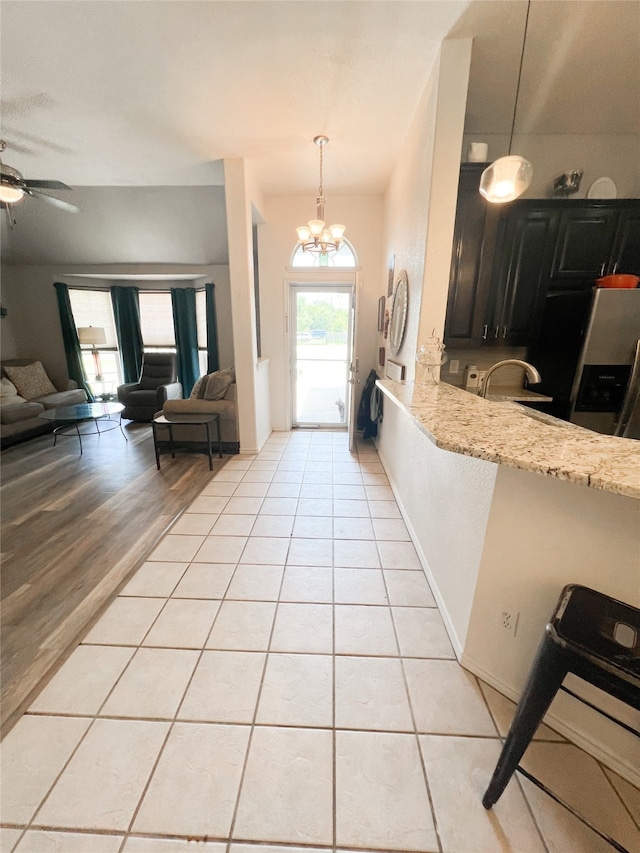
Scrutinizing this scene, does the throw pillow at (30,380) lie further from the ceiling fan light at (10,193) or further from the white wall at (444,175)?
the white wall at (444,175)

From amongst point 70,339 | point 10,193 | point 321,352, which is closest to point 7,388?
point 70,339

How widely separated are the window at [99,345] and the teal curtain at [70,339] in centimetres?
11

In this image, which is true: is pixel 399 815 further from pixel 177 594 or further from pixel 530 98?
pixel 530 98

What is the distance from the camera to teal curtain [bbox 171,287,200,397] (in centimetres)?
576

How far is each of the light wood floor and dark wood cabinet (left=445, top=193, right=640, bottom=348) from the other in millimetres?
2816

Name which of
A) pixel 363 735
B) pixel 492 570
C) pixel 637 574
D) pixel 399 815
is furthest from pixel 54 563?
pixel 637 574

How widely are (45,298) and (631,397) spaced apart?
807 centimetres

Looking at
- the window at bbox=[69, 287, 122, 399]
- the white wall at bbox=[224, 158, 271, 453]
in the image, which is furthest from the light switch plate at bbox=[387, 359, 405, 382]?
the window at bbox=[69, 287, 122, 399]

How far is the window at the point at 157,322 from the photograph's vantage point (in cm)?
598

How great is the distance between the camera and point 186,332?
19.2ft

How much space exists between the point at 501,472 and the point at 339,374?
3687 millimetres

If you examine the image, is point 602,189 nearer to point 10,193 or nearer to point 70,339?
point 10,193

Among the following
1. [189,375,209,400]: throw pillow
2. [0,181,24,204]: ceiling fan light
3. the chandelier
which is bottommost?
[189,375,209,400]: throw pillow

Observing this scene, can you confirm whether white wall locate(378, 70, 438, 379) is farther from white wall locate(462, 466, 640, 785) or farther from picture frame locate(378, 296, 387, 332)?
white wall locate(462, 466, 640, 785)
